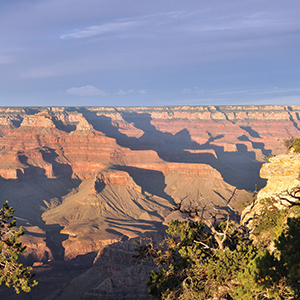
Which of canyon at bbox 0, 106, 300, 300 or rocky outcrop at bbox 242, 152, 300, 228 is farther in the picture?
canyon at bbox 0, 106, 300, 300

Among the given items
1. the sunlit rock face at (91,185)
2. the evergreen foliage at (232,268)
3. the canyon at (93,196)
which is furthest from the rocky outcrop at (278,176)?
the sunlit rock face at (91,185)

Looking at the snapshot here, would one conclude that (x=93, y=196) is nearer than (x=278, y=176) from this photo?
No

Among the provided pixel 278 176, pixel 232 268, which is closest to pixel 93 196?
pixel 278 176

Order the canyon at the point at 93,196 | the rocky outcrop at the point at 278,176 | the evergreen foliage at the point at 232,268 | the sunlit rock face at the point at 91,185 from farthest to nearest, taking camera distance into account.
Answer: the sunlit rock face at the point at 91,185 < the canyon at the point at 93,196 < the rocky outcrop at the point at 278,176 < the evergreen foliage at the point at 232,268

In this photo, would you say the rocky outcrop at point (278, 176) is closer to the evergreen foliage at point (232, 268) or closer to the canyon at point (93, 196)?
the canyon at point (93, 196)

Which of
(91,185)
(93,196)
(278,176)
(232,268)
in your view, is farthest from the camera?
(91,185)

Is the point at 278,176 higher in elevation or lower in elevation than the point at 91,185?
higher

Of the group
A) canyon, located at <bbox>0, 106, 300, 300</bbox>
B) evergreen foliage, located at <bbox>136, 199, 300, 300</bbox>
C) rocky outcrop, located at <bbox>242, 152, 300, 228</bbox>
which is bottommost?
canyon, located at <bbox>0, 106, 300, 300</bbox>

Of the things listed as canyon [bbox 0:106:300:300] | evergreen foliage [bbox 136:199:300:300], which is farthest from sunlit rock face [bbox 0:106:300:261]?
evergreen foliage [bbox 136:199:300:300]

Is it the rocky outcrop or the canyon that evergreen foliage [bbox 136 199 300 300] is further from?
the canyon

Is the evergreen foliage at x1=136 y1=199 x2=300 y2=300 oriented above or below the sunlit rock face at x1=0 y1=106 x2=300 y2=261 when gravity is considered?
above

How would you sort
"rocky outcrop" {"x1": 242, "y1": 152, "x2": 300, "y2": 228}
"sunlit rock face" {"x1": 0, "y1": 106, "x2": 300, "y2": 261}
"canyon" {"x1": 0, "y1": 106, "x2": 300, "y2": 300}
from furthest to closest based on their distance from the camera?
"sunlit rock face" {"x1": 0, "y1": 106, "x2": 300, "y2": 261} → "canyon" {"x1": 0, "y1": 106, "x2": 300, "y2": 300} → "rocky outcrop" {"x1": 242, "y1": 152, "x2": 300, "y2": 228}

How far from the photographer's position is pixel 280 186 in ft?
119

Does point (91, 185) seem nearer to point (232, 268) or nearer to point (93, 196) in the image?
point (93, 196)
